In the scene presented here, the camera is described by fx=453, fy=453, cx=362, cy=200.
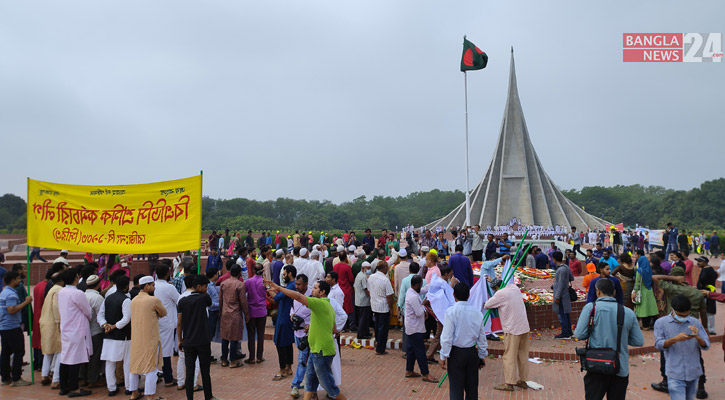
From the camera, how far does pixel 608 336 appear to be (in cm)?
362

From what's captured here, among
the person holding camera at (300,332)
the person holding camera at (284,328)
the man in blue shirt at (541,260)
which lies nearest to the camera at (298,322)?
the person holding camera at (300,332)

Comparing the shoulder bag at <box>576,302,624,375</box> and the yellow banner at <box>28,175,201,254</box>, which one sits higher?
the yellow banner at <box>28,175,201,254</box>

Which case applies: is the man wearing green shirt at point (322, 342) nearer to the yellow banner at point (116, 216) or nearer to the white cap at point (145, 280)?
the white cap at point (145, 280)

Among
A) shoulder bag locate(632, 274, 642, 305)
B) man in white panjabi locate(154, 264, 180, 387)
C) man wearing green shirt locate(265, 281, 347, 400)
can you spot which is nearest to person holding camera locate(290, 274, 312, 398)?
man wearing green shirt locate(265, 281, 347, 400)

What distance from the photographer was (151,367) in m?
4.81

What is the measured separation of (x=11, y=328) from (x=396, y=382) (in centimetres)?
462

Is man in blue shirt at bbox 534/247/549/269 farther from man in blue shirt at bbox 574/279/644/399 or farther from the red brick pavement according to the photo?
man in blue shirt at bbox 574/279/644/399

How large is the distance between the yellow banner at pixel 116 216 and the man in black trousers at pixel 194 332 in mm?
1139

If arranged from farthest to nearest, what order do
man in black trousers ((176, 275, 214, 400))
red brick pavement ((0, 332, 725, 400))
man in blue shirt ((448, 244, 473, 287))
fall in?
man in blue shirt ((448, 244, 473, 287)) → red brick pavement ((0, 332, 725, 400)) → man in black trousers ((176, 275, 214, 400))

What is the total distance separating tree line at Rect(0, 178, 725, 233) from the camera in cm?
4397

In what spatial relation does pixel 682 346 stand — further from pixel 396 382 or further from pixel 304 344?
pixel 304 344

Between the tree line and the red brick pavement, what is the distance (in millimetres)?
40880

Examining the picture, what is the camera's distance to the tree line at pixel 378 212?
4397 cm

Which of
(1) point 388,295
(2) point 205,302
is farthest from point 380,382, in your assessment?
(2) point 205,302
